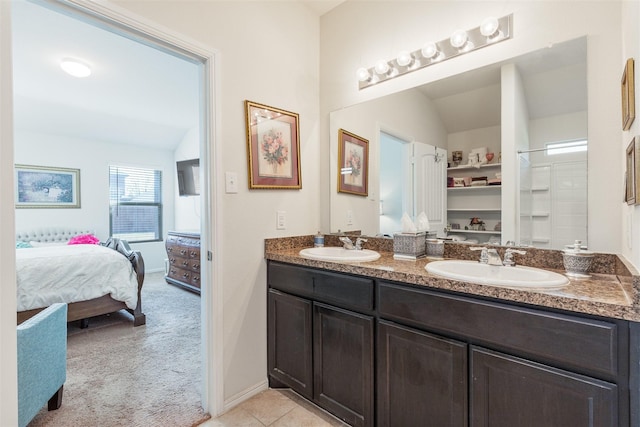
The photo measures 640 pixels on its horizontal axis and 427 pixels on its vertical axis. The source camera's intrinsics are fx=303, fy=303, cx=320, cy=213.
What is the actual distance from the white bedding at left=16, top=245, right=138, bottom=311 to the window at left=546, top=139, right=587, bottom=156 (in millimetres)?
3627

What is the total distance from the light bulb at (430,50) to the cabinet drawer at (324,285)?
1352mm

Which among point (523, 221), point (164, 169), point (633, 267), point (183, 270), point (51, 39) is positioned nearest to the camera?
point (633, 267)

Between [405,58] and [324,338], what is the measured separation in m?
1.73

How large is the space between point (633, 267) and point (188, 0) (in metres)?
2.26

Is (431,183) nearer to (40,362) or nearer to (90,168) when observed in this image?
(40,362)

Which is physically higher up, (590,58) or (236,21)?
(236,21)

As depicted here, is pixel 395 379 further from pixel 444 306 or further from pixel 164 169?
pixel 164 169

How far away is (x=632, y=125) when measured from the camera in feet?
3.46

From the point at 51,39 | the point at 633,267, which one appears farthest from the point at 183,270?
the point at 633,267

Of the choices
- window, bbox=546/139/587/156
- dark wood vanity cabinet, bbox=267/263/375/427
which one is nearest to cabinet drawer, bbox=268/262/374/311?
dark wood vanity cabinet, bbox=267/263/375/427

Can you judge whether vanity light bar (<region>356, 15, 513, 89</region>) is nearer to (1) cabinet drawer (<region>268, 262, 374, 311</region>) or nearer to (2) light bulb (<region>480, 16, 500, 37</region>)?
(2) light bulb (<region>480, 16, 500, 37</region>)

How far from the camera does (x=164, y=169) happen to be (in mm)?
5988

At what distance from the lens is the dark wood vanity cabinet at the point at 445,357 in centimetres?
91

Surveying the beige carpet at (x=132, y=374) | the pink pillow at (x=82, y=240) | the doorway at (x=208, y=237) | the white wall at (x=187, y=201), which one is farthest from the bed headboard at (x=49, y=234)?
the doorway at (x=208, y=237)
